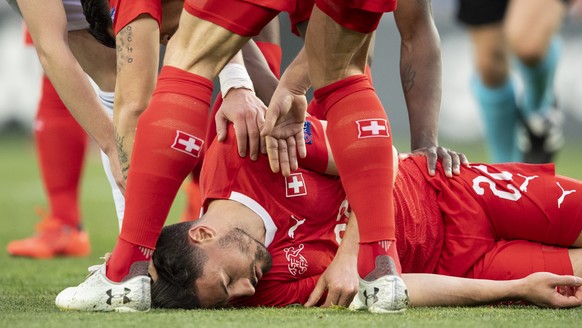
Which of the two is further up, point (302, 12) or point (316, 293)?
point (302, 12)

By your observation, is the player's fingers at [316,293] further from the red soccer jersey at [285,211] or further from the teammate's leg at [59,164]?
the teammate's leg at [59,164]

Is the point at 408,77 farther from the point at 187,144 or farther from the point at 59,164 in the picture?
the point at 59,164

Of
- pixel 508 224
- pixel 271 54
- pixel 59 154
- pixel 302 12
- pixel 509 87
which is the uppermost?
pixel 302 12

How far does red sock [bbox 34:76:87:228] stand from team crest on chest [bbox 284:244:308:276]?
2.29m

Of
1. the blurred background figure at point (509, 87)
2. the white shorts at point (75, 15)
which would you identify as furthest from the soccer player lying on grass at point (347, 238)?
the blurred background figure at point (509, 87)

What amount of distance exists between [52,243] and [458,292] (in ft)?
8.60

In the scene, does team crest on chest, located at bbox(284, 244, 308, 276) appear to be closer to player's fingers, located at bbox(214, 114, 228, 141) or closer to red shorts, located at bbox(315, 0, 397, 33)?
player's fingers, located at bbox(214, 114, 228, 141)

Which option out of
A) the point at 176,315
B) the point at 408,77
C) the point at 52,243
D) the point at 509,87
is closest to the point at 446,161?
the point at 408,77

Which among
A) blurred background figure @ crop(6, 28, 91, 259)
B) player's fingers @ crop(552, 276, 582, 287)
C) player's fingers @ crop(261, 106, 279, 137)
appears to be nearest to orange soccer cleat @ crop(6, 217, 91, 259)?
blurred background figure @ crop(6, 28, 91, 259)

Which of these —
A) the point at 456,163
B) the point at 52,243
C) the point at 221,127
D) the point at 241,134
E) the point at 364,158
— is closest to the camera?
the point at 364,158

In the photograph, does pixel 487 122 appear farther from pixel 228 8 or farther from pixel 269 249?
pixel 228 8

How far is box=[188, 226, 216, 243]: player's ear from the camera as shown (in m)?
2.75

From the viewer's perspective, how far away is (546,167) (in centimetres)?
323

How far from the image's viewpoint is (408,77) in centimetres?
368
